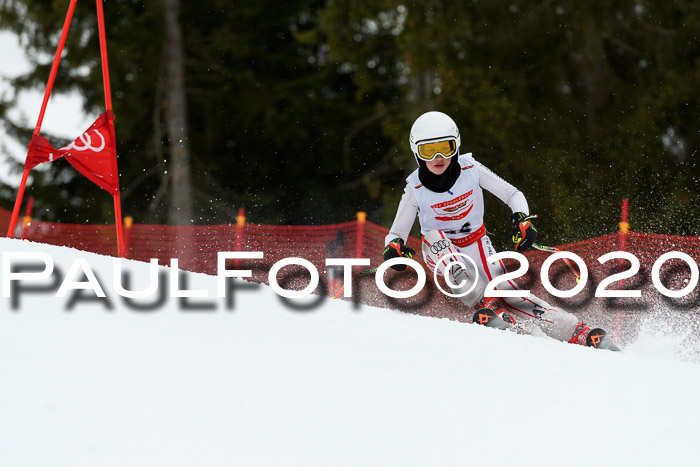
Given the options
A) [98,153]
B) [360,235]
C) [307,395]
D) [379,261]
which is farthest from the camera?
[379,261]

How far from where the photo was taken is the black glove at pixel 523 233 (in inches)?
207

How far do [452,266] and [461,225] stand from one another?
0.26 meters

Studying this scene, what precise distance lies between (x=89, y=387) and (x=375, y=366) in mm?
1216

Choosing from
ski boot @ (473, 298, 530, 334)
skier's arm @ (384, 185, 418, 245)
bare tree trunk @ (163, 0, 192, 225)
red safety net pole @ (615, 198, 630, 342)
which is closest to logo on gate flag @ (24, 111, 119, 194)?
skier's arm @ (384, 185, 418, 245)

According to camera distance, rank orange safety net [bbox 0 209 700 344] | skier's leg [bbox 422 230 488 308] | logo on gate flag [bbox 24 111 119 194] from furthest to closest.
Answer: orange safety net [bbox 0 209 700 344]
logo on gate flag [bbox 24 111 119 194]
skier's leg [bbox 422 230 488 308]

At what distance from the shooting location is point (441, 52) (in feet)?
43.2

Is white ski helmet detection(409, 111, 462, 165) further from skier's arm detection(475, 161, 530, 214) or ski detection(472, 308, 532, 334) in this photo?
ski detection(472, 308, 532, 334)

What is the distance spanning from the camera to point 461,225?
18.1ft

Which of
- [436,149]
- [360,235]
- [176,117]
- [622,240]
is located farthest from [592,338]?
[176,117]

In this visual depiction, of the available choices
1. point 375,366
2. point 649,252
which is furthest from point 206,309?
point 649,252

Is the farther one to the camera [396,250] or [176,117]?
[176,117]

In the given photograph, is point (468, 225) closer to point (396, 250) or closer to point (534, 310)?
point (396, 250)

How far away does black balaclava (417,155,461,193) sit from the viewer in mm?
5289

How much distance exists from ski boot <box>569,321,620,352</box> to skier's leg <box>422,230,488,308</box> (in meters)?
0.64
